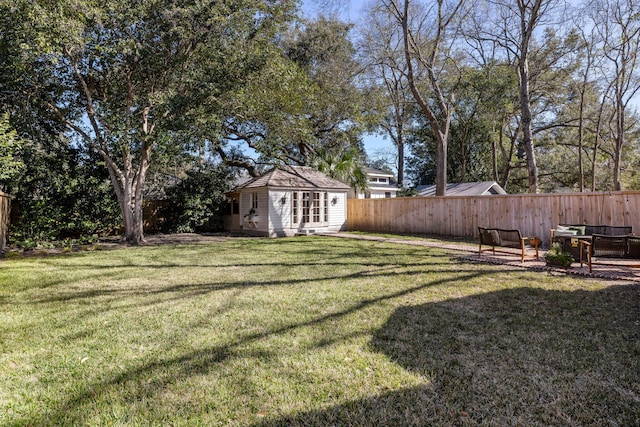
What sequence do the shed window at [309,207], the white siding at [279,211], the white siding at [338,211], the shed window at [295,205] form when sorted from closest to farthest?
the white siding at [279,211] → the shed window at [295,205] → the shed window at [309,207] → the white siding at [338,211]

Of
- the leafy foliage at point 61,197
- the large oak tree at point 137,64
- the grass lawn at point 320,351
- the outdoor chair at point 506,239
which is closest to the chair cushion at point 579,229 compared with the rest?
the outdoor chair at point 506,239

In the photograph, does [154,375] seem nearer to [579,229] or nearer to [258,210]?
[579,229]

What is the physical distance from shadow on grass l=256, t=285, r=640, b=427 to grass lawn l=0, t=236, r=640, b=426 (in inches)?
0.6

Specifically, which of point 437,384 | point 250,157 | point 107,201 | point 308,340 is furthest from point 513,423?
point 250,157

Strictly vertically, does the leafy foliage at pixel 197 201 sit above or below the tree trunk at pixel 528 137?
below

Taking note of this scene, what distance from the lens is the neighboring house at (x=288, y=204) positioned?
1469 centimetres

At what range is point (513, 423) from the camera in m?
2.14

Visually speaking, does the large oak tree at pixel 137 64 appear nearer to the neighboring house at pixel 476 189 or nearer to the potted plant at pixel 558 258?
the potted plant at pixel 558 258

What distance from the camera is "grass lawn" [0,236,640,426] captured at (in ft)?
7.53

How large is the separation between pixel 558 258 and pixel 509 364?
16.3 ft

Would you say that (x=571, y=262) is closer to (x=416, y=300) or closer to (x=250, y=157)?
(x=416, y=300)

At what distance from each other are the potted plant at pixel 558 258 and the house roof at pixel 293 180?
33.3 ft

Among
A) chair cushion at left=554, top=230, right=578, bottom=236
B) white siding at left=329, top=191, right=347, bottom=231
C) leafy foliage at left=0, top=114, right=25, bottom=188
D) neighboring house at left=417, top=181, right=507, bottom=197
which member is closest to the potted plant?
chair cushion at left=554, top=230, right=578, bottom=236

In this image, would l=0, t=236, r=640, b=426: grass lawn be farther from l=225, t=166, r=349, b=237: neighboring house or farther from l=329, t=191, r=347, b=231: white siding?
l=329, t=191, r=347, b=231: white siding
